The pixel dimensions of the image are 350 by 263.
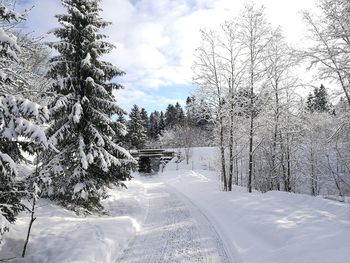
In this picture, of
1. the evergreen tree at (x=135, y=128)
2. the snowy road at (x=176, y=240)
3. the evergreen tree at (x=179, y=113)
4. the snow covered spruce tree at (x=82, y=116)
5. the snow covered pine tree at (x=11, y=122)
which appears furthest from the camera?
the evergreen tree at (x=179, y=113)

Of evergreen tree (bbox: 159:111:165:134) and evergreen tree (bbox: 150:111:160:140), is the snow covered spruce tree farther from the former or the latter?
evergreen tree (bbox: 150:111:160:140)

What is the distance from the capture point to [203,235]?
36.5 ft

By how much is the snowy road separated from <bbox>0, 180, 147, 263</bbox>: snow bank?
18.5 inches

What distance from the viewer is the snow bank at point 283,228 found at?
801 centimetres

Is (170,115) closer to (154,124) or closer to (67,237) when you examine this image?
(154,124)

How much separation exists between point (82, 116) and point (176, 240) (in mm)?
6342

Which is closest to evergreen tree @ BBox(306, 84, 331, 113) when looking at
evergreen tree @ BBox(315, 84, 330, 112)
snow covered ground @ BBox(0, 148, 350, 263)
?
evergreen tree @ BBox(315, 84, 330, 112)

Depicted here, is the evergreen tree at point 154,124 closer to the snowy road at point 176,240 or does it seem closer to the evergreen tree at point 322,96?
the evergreen tree at point 322,96

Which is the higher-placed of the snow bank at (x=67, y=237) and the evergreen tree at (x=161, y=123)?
the evergreen tree at (x=161, y=123)

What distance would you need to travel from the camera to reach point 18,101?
675 cm

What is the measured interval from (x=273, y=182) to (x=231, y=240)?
24.0 metres

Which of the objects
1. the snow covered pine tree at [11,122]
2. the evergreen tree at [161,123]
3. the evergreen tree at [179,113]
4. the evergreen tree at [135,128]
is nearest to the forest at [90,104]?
the snow covered pine tree at [11,122]

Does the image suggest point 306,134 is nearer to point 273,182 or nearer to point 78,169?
point 273,182

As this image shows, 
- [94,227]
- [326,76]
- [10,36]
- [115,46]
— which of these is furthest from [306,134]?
[10,36]
